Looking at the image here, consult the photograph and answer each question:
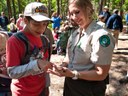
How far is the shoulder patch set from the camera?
6.41 ft

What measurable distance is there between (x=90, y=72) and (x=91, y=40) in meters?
0.27

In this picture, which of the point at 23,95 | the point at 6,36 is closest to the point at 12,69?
the point at 23,95

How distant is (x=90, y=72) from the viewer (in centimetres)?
206

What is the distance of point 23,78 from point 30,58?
Answer: 230 millimetres

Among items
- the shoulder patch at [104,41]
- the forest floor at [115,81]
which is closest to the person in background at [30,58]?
the shoulder patch at [104,41]

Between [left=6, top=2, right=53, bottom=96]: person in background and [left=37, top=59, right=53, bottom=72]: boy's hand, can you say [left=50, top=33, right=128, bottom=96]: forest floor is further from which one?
[left=37, top=59, right=53, bottom=72]: boy's hand

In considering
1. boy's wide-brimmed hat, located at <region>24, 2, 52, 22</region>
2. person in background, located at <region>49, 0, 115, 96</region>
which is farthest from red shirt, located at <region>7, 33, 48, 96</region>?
person in background, located at <region>49, 0, 115, 96</region>

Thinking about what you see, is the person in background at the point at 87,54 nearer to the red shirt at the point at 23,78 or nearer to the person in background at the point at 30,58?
the person in background at the point at 30,58

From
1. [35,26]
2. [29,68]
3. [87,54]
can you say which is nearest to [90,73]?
[87,54]

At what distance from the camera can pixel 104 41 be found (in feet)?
6.42

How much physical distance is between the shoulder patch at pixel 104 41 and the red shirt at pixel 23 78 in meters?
0.69

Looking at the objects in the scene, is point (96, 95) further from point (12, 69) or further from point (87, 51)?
point (12, 69)

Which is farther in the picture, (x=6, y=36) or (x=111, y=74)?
Result: (x=111, y=74)

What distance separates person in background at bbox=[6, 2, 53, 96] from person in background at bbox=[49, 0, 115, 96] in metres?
0.19
